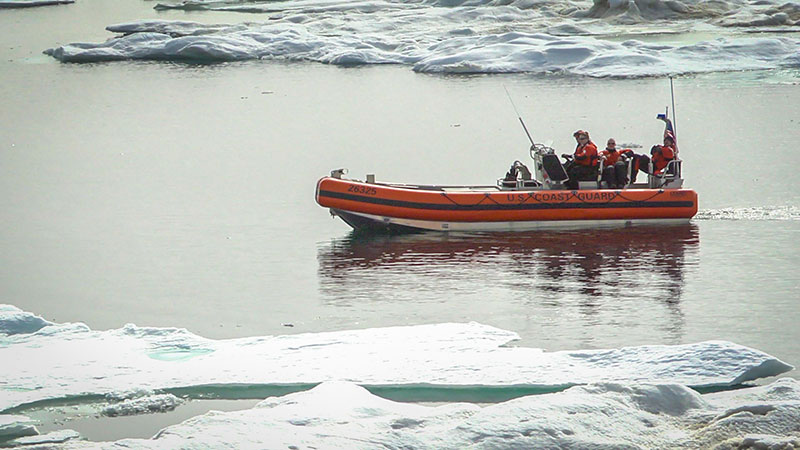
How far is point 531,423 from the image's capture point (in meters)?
7.55

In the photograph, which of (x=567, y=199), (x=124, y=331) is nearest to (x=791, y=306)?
(x=567, y=199)

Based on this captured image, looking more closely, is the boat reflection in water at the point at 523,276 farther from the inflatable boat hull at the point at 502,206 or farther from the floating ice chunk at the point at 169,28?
the floating ice chunk at the point at 169,28

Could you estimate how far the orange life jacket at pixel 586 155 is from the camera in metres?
14.4

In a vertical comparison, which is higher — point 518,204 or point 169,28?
point 169,28

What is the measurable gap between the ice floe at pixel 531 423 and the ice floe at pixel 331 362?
65cm

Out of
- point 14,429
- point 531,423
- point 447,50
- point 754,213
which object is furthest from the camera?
point 447,50

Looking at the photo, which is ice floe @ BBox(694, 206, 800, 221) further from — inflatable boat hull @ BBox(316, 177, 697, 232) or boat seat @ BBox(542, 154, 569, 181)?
boat seat @ BBox(542, 154, 569, 181)

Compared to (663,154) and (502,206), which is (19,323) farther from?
(663,154)

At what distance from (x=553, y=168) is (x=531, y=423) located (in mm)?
7227

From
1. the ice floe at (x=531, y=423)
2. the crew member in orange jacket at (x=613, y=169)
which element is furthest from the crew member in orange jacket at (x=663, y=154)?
the ice floe at (x=531, y=423)

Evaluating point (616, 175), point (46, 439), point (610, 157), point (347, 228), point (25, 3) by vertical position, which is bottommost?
point (46, 439)

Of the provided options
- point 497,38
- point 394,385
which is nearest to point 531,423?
point 394,385

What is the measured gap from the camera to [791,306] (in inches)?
447

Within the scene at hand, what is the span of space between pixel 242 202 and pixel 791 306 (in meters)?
8.05
